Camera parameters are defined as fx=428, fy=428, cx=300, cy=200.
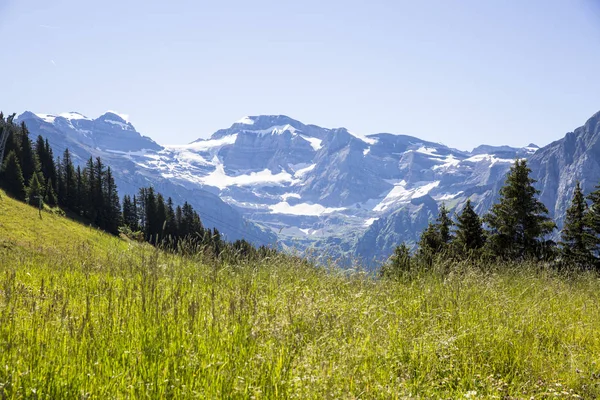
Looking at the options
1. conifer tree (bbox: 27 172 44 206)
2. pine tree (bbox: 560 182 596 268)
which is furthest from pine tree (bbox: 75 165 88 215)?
pine tree (bbox: 560 182 596 268)

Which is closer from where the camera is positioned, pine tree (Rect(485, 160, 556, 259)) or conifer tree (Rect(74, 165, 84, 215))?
pine tree (Rect(485, 160, 556, 259))

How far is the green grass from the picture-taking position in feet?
13.8

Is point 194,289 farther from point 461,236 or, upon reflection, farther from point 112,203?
point 112,203

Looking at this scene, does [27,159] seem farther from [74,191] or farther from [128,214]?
[128,214]

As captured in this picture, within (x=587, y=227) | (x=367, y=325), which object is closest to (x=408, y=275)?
(x=367, y=325)

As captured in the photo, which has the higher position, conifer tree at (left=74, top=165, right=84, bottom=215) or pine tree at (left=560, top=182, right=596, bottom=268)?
pine tree at (left=560, top=182, right=596, bottom=268)

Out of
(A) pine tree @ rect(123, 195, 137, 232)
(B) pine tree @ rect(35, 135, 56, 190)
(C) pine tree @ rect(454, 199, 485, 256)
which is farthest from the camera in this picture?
(A) pine tree @ rect(123, 195, 137, 232)

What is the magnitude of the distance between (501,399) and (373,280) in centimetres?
445

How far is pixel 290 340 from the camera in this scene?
207 inches

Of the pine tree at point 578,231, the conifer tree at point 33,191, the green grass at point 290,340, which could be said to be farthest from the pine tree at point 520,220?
the conifer tree at point 33,191

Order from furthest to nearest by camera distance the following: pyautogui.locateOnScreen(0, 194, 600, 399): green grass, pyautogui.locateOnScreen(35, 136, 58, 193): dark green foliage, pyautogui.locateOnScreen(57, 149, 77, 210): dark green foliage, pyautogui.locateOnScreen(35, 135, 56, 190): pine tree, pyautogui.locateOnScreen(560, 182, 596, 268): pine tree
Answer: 1. pyautogui.locateOnScreen(35, 135, 56, 190): pine tree
2. pyautogui.locateOnScreen(35, 136, 58, 193): dark green foliage
3. pyautogui.locateOnScreen(57, 149, 77, 210): dark green foliage
4. pyautogui.locateOnScreen(560, 182, 596, 268): pine tree
5. pyautogui.locateOnScreen(0, 194, 600, 399): green grass

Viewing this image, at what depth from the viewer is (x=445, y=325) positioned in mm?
6523

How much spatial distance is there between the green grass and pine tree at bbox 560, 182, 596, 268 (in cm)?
3832

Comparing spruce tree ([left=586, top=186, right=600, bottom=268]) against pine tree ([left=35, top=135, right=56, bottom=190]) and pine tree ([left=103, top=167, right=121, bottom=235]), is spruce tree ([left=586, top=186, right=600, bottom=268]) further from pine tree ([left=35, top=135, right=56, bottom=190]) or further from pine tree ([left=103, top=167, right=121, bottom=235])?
pine tree ([left=35, top=135, right=56, bottom=190])
